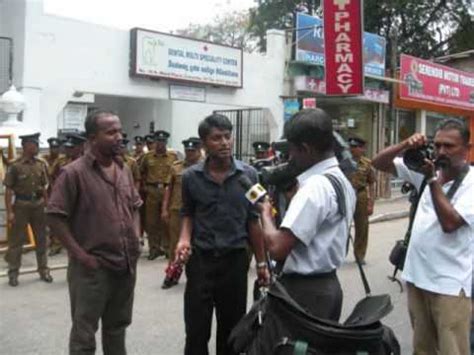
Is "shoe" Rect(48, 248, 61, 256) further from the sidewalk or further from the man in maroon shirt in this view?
the sidewalk

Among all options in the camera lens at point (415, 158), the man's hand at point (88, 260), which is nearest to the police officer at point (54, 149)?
the man's hand at point (88, 260)

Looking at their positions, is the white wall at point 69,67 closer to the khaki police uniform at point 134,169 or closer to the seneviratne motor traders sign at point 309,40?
the khaki police uniform at point 134,169

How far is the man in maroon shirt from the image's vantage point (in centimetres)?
349

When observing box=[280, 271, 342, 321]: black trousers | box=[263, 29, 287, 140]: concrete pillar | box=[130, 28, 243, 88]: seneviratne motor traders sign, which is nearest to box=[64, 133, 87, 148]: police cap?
box=[130, 28, 243, 88]: seneviratne motor traders sign

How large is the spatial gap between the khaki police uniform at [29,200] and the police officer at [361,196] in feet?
13.0

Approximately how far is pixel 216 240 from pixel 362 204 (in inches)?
211

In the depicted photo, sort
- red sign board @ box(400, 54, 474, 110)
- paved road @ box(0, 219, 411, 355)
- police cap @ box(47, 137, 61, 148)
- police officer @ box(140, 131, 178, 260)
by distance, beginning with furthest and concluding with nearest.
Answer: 1. red sign board @ box(400, 54, 474, 110)
2. police cap @ box(47, 137, 61, 148)
3. police officer @ box(140, 131, 178, 260)
4. paved road @ box(0, 219, 411, 355)

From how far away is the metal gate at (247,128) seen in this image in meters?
14.5

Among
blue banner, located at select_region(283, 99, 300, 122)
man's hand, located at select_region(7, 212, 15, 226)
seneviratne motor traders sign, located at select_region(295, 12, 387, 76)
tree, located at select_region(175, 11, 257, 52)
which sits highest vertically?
tree, located at select_region(175, 11, 257, 52)

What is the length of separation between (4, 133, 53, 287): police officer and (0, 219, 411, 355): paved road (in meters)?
0.42

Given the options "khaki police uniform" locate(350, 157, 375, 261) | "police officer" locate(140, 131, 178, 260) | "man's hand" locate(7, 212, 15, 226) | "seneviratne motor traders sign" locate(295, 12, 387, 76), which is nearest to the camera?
"man's hand" locate(7, 212, 15, 226)

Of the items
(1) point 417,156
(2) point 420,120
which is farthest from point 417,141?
(2) point 420,120

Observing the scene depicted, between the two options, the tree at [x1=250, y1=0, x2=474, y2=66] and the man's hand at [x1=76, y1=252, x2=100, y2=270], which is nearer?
the man's hand at [x1=76, y1=252, x2=100, y2=270]

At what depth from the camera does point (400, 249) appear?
13.3 feet
